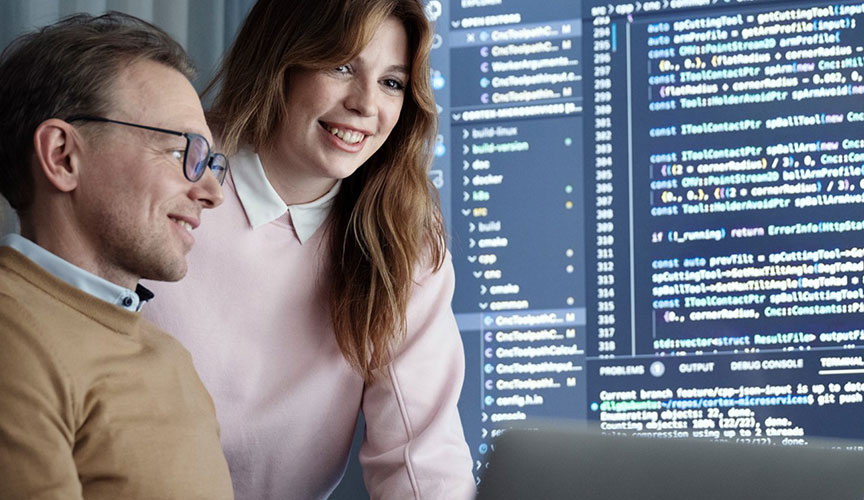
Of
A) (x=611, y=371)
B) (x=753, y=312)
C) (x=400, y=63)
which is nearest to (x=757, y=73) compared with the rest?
(x=753, y=312)

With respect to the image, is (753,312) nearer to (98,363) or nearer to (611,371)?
(611,371)

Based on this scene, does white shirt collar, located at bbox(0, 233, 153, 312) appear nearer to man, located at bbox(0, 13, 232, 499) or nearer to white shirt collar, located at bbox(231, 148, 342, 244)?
man, located at bbox(0, 13, 232, 499)

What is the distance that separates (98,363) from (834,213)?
1954mm

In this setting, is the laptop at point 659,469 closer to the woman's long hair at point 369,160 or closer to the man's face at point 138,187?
the man's face at point 138,187

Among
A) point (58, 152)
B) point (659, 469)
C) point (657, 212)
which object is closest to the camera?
point (659, 469)

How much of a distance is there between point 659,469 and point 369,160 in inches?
39.6

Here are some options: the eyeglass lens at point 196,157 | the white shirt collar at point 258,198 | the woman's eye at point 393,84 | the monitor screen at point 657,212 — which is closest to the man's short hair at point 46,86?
the eyeglass lens at point 196,157

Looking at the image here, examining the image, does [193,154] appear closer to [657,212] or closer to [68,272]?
[68,272]

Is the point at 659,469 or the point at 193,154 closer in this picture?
the point at 659,469

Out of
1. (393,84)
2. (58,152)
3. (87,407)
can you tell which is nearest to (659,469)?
(87,407)

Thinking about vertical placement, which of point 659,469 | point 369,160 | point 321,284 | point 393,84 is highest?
point 393,84

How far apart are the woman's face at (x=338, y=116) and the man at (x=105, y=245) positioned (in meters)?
0.38

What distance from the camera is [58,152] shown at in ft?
3.72

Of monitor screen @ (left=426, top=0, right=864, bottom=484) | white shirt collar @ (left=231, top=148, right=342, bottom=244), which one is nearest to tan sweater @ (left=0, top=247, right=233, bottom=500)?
white shirt collar @ (left=231, top=148, right=342, bottom=244)
